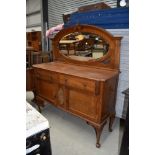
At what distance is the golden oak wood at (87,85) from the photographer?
1873 millimetres

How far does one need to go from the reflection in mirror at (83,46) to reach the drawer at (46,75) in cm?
53

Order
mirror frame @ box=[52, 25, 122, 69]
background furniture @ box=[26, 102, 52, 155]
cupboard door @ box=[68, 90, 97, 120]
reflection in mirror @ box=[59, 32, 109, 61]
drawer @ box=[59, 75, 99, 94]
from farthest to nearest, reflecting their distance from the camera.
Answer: reflection in mirror @ box=[59, 32, 109, 61] < mirror frame @ box=[52, 25, 122, 69] < cupboard door @ box=[68, 90, 97, 120] < drawer @ box=[59, 75, 99, 94] < background furniture @ box=[26, 102, 52, 155]

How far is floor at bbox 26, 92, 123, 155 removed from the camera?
195 centimetres

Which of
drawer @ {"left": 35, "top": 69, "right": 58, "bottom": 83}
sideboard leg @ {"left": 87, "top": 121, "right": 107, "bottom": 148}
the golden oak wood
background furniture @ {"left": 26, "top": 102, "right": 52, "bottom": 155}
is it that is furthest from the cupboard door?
background furniture @ {"left": 26, "top": 102, "right": 52, "bottom": 155}

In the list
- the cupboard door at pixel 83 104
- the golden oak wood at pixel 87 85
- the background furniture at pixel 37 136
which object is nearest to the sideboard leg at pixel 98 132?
the golden oak wood at pixel 87 85

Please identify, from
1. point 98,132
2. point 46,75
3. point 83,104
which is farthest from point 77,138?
point 46,75

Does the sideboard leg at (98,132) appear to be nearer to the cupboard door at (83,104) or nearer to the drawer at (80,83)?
the cupboard door at (83,104)

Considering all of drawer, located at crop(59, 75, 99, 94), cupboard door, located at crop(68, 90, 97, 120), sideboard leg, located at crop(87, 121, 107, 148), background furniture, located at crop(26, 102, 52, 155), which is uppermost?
drawer, located at crop(59, 75, 99, 94)

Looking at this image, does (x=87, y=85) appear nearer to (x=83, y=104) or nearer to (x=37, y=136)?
(x=83, y=104)

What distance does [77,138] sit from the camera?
2.17 meters

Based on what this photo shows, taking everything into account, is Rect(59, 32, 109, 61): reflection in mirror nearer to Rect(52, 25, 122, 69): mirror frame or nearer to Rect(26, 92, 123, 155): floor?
Rect(52, 25, 122, 69): mirror frame
